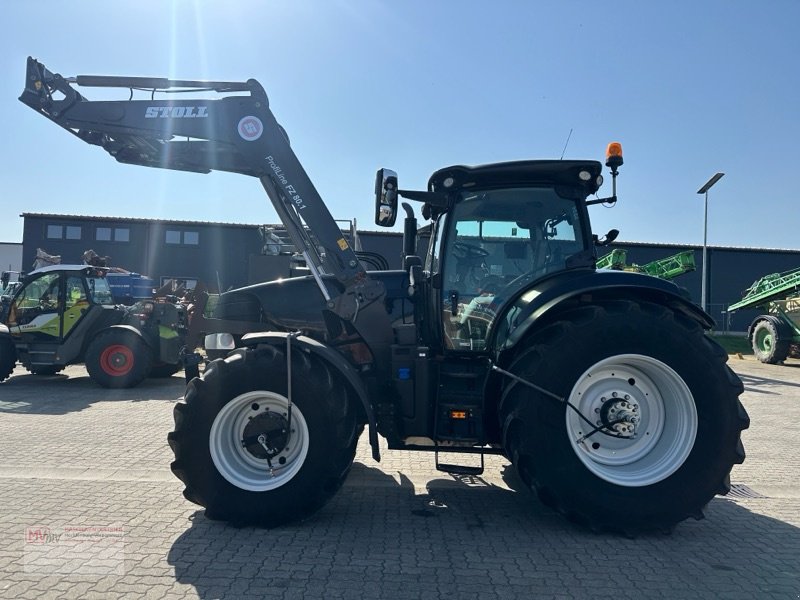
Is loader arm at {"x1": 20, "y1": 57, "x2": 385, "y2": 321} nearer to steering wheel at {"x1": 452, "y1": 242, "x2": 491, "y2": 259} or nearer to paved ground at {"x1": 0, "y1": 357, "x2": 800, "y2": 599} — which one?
steering wheel at {"x1": 452, "y1": 242, "x2": 491, "y2": 259}

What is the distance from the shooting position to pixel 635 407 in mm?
3781

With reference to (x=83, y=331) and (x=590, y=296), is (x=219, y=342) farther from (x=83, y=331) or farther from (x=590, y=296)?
(x=83, y=331)


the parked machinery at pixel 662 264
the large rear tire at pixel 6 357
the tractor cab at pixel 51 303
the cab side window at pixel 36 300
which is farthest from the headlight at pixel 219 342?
the parked machinery at pixel 662 264

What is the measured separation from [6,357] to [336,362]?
9258mm

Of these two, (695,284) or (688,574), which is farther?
(695,284)

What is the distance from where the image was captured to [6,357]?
394 inches

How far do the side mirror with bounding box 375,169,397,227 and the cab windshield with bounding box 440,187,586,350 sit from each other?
0.51 m

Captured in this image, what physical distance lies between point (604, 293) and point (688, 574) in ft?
5.91

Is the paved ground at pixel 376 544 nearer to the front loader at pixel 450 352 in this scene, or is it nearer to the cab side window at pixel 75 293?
the front loader at pixel 450 352

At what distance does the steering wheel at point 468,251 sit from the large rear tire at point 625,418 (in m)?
0.84

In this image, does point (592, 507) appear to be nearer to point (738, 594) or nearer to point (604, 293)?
point (738, 594)

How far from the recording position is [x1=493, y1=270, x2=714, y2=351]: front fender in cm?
370

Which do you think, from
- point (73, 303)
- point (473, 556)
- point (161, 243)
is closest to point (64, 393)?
point (73, 303)

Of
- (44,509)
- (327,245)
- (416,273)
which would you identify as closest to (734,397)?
(416,273)
